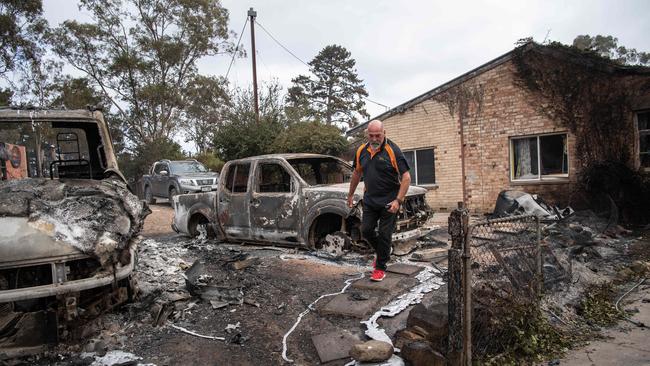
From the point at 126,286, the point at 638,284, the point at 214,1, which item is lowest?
the point at 638,284

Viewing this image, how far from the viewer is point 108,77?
1004 inches

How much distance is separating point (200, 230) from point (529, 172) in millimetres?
8714

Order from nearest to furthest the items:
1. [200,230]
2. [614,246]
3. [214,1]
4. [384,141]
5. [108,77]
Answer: [384,141] < [614,246] < [200,230] < [108,77] < [214,1]

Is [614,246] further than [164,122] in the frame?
No

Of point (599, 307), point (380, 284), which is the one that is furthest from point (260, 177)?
point (599, 307)

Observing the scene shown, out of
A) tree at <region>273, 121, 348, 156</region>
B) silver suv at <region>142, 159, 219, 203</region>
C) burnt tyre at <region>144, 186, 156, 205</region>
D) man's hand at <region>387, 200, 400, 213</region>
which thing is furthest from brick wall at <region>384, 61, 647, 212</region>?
burnt tyre at <region>144, 186, 156, 205</region>

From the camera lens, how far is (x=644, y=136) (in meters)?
9.36

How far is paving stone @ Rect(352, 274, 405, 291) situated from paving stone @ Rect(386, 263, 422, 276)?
0.18 meters

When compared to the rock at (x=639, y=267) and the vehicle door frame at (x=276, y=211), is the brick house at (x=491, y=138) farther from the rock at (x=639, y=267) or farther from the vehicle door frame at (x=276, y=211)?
the vehicle door frame at (x=276, y=211)

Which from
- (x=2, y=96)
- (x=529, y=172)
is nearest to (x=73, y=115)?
(x=529, y=172)

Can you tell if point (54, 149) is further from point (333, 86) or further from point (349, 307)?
point (333, 86)

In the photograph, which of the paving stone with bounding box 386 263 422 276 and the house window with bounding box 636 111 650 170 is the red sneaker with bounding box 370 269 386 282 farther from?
the house window with bounding box 636 111 650 170

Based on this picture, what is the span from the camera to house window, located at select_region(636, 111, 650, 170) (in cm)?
930

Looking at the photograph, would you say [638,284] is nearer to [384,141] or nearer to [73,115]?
[384,141]
